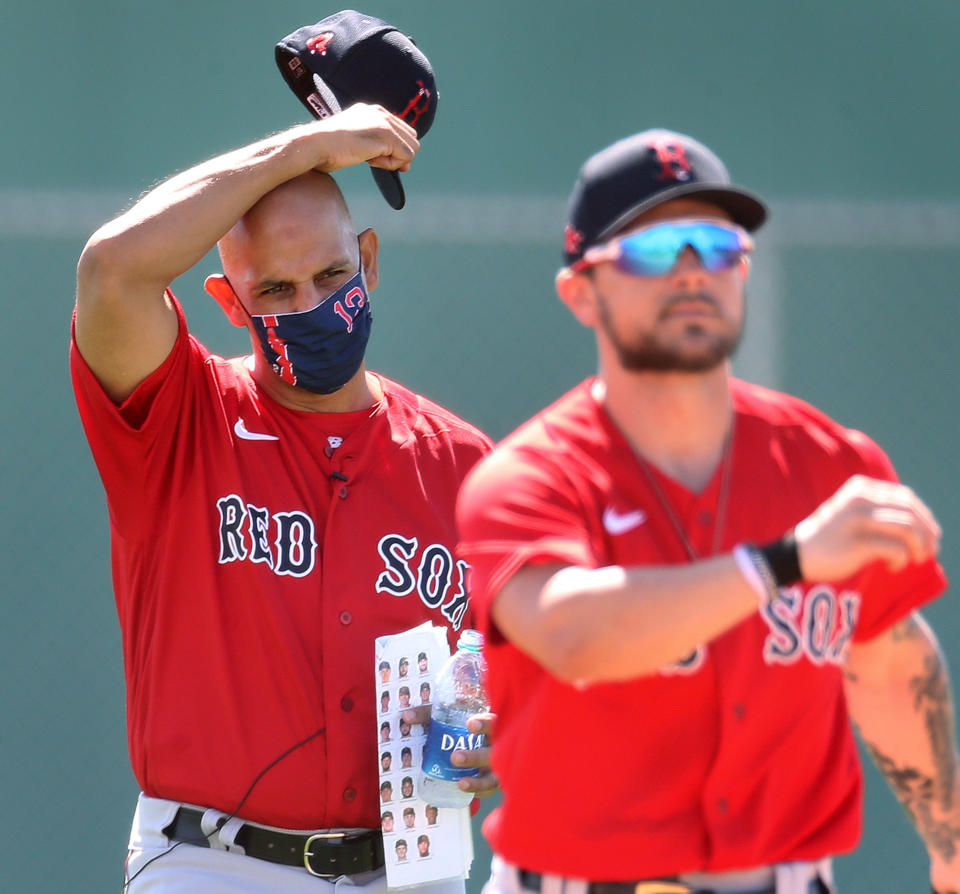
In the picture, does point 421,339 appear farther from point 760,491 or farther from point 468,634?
point 760,491

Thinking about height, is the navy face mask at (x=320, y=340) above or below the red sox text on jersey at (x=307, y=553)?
above

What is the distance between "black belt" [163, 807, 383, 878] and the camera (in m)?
3.07

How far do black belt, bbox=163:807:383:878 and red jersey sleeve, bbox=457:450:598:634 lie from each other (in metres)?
1.08

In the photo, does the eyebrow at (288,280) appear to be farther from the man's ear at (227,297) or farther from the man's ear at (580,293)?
the man's ear at (580,293)

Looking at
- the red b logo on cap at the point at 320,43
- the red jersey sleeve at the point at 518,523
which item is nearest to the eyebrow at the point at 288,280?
the red b logo on cap at the point at 320,43

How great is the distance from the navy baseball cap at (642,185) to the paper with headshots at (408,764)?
1.16 m

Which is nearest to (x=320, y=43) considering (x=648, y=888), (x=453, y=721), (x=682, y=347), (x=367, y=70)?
(x=367, y=70)

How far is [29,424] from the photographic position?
654cm

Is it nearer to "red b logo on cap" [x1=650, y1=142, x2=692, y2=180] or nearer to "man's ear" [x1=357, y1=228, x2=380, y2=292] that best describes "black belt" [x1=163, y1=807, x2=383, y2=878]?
"man's ear" [x1=357, y1=228, x2=380, y2=292]

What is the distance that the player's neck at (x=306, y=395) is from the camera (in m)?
3.45

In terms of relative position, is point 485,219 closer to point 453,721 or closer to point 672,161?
point 453,721

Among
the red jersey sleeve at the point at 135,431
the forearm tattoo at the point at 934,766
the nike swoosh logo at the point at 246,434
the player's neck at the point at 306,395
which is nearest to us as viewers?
the forearm tattoo at the point at 934,766

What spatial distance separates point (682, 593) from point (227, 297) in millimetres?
1919

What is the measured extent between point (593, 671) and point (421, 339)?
495cm
